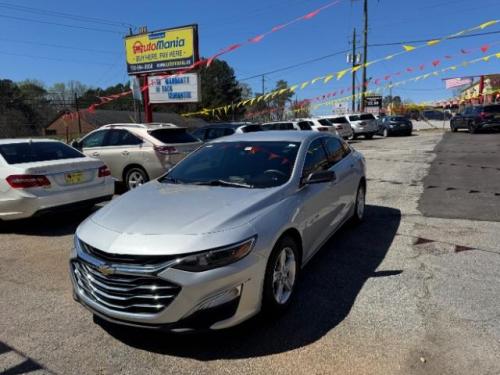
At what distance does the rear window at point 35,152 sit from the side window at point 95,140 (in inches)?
108

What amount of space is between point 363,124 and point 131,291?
91.6 ft

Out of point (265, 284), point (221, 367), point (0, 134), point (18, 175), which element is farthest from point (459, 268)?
point (0, 134)

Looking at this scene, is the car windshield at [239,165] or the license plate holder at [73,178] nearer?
the car windshield at [239,165]

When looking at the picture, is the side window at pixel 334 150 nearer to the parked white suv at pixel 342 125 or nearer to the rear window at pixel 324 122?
the rear window at pixel 324 122

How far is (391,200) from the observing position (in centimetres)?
841

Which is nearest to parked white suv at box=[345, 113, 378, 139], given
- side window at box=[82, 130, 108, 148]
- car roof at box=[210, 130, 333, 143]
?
side window at box=[82, 130, 108, 148]

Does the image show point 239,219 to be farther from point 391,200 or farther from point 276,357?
point 391,200

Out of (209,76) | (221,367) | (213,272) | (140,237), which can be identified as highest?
(209,76)

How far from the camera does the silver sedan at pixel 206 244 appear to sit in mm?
3008

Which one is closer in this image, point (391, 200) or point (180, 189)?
point (180, 189)

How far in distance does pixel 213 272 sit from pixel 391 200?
20.2ft

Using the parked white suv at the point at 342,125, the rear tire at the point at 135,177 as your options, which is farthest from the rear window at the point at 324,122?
the rear tire at the point at 135,177

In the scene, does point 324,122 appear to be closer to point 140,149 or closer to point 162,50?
point 162,50

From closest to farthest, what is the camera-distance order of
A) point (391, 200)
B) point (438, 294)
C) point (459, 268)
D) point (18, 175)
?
1. point (438, 294)
2. point (459, 268)
3. point (18, 175)
4. point (391, 200)
